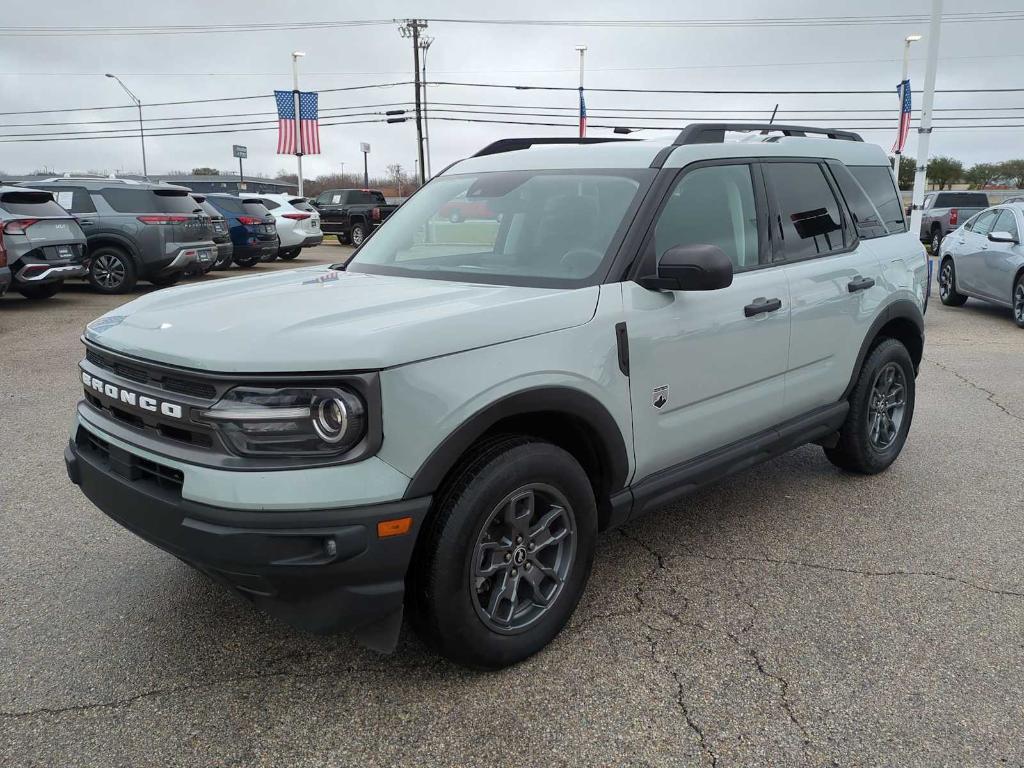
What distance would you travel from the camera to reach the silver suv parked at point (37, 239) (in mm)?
11133

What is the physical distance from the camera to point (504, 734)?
8.48 ft

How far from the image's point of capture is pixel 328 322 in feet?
8.52

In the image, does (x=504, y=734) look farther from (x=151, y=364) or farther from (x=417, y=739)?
(x=151, y=364)

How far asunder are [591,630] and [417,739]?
0.89 m

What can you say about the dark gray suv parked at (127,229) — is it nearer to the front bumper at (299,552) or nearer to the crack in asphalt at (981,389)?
the crack in asphalt at (981,389)

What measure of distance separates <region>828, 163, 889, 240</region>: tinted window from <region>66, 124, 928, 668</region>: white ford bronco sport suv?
8 cm

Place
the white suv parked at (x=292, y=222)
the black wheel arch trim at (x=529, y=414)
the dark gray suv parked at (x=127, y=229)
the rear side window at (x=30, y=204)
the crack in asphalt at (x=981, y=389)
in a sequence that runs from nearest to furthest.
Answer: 1. the black wheel arch trim at (x=529, y=414)
2. the crack in asphalt at (x=981, y=389)
3. the rear side window at (x=30, y=204)
4. the dark gray suv parked at (x=127, y=229)
5. the white suv parked at (x=292, y=222)

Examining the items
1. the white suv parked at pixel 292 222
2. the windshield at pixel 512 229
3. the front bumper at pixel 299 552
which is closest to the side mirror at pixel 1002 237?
the windshield at pixel 512 229

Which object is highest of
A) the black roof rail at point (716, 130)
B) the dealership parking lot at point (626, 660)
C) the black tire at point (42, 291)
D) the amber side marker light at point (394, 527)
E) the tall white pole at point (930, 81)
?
the tall white pole at point (930, 81)

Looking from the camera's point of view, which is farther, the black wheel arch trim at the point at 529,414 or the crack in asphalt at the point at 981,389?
the crack in asphalt at the point at 981,389

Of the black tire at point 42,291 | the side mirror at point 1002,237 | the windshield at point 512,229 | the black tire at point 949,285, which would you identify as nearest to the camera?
the windshield at point 512,229

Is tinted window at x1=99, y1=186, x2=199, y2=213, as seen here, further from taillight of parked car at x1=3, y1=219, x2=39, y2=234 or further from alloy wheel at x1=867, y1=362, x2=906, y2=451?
alloy wheel at x1=867, y1=362, x2=906, y2=451

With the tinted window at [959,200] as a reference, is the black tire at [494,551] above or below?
below

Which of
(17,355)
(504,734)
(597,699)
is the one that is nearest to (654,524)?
(597,699)
